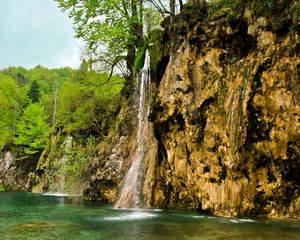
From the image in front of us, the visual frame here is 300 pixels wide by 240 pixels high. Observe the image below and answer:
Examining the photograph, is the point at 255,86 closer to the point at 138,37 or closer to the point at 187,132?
the point at 187,132

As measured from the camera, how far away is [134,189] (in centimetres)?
2167

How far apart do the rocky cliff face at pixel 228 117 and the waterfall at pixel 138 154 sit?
697 millimetres

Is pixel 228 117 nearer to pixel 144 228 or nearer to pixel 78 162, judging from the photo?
pixel 144 228

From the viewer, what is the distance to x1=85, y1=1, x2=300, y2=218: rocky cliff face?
49.8 feet

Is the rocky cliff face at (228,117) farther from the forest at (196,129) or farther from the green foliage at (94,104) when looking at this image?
the green foliage at (94,104)

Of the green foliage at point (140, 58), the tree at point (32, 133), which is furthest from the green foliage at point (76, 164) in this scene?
the tree at point (32, 133)

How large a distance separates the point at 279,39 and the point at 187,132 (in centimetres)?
588

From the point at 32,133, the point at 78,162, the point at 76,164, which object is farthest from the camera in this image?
the point at 32,133

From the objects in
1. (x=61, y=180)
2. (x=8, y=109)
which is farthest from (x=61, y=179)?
(x=8, y=109)

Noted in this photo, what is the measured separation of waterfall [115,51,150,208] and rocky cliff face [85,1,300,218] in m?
0.70

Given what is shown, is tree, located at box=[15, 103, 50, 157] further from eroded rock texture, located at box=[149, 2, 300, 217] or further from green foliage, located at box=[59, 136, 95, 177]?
eroded rock texture, located at box=[149, 2, 300, 217]

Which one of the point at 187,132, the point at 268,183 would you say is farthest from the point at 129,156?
the point at 268,183

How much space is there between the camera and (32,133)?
159 ft

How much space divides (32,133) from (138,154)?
2857 centimetres
